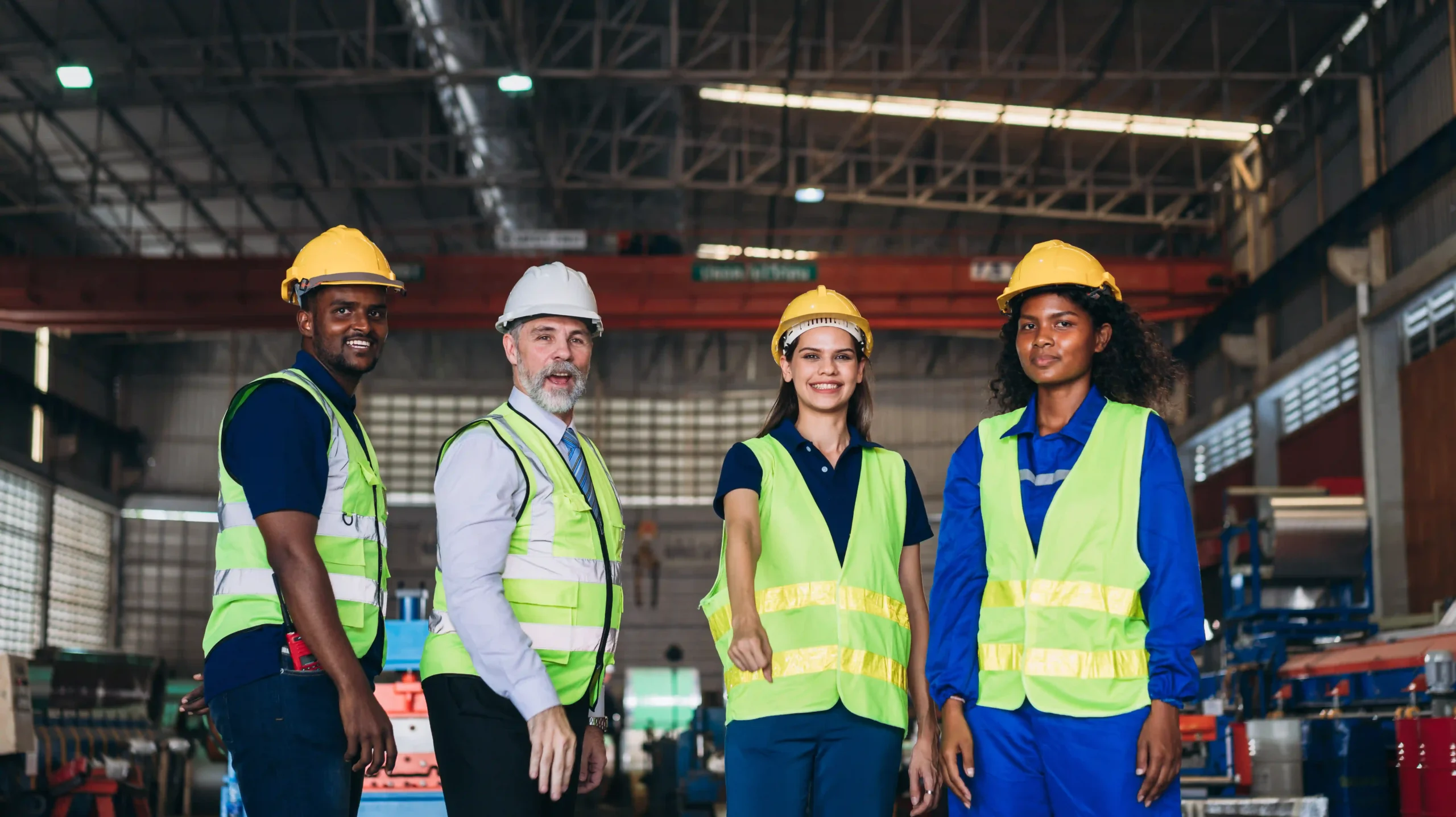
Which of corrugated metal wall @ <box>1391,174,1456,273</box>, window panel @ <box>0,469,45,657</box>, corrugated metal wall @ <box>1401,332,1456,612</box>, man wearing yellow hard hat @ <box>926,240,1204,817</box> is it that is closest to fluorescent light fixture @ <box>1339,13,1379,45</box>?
corrugated metal wall @ <box>1391,174,1456,273</box>

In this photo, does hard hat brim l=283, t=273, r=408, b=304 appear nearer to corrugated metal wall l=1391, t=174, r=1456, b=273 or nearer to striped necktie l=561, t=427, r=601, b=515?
striped necktie l=561, t=427, r=601, b=515

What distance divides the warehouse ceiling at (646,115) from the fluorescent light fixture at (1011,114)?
0.05 metres

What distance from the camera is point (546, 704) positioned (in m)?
3.29

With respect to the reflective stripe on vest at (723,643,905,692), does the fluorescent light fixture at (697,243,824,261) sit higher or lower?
higher

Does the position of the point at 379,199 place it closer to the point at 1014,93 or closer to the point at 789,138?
the point at 789,138

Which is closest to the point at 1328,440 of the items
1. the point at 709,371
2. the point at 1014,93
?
the point at 1014,93

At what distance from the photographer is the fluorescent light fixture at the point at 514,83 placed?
778 inches

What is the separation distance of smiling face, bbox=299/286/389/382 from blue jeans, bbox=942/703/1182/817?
6.39 ft

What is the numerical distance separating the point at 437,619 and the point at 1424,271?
17665 mm

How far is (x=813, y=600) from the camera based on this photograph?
3953 millimetres

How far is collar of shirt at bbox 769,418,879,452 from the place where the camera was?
4.20 m

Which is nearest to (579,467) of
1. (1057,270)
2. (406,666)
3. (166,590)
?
(1057,270)

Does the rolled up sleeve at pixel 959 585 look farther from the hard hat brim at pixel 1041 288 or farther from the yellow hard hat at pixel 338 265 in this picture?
the yellow hard hat at pixel 338 265

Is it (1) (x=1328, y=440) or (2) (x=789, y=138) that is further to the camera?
(2) (x=789, y=138)
